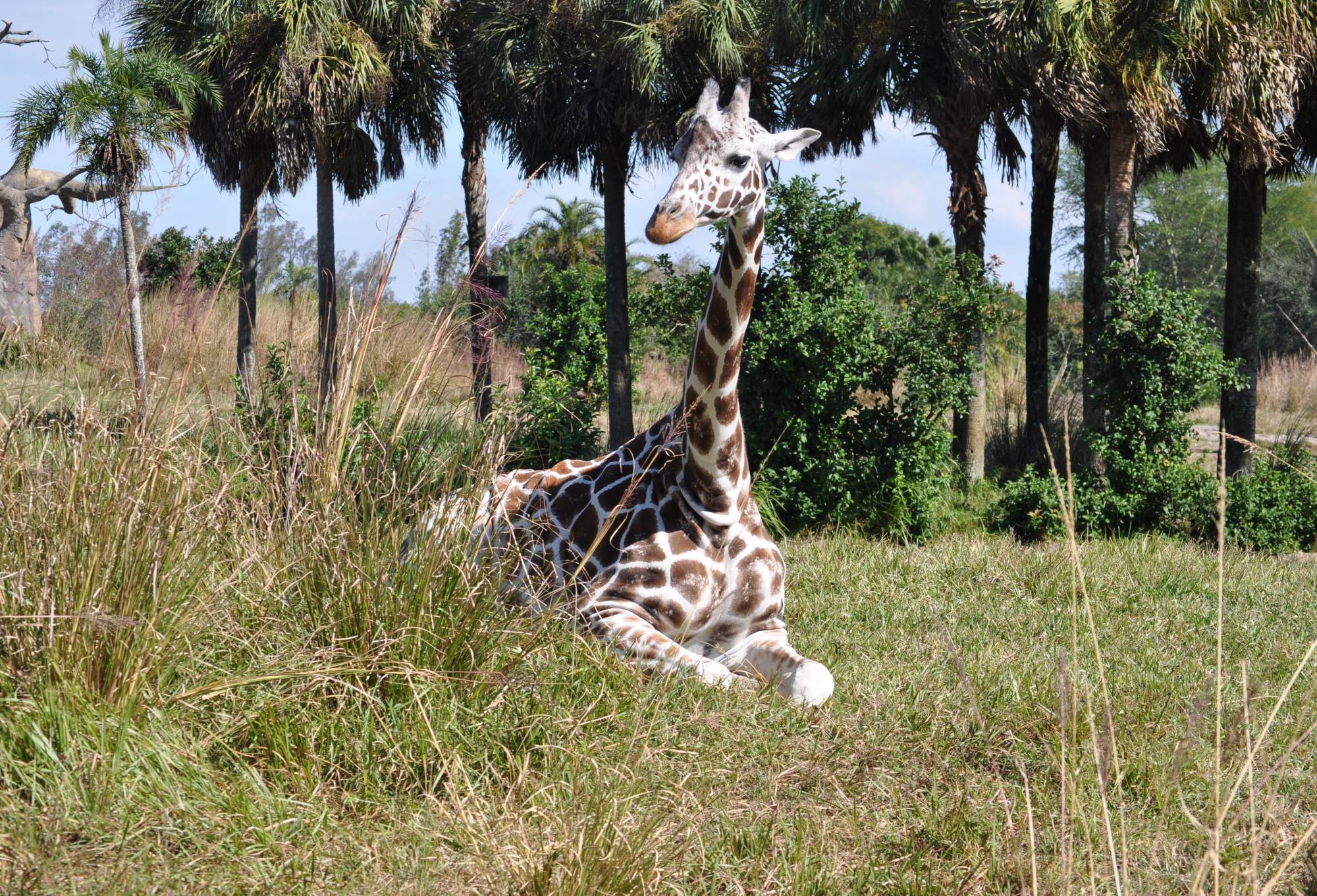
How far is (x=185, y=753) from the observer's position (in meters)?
2.97

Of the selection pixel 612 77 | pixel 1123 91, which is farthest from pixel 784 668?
pixel 612 77

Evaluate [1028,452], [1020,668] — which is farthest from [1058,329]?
[1020,668]

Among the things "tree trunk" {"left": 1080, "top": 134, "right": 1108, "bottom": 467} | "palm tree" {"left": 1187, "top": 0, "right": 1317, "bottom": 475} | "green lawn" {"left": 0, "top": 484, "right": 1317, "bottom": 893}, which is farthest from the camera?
"tree trunk" {"left": 1080, "top": 134, "right": 1108, "bottom": 467}

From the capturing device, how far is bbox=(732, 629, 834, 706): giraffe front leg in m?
4.16

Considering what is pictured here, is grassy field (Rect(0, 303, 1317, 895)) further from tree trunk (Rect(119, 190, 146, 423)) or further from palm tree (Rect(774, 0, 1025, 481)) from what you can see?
palm tree (Rect(774, 0, 1025, 481))

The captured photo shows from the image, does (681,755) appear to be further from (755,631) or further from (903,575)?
(903,575)

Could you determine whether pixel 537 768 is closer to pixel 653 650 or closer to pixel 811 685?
pixel 653 650

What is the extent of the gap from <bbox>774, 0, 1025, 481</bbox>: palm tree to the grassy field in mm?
9081

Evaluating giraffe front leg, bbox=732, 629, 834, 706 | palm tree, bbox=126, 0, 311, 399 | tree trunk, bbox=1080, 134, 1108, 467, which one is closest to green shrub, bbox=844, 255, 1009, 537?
tree trunk, bbox=1080, 134, 1108, 467

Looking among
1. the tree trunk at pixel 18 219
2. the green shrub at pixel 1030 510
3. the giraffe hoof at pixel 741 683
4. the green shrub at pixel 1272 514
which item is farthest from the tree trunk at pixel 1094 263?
the tree trunk at pixel 18 219

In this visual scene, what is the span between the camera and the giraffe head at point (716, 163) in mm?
3898

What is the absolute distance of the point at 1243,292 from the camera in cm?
1265

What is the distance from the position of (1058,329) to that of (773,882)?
27.4m

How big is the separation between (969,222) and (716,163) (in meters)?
10.6
